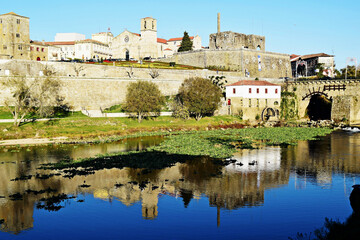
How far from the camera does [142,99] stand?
64500 mm

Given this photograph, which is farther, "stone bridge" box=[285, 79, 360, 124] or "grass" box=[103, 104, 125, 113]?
"stone bridge" box=[285, 79, 360, 124]

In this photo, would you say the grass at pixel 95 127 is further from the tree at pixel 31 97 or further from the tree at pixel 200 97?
the tree at pixel 31 97

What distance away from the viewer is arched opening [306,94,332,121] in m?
86.6

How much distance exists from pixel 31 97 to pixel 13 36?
41.3m

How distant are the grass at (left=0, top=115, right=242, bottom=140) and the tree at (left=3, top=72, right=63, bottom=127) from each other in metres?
2.36

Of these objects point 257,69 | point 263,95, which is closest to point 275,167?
point 263,95

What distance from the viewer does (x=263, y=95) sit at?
79688 mm

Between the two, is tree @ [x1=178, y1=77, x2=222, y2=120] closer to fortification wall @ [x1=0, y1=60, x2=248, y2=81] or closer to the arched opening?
fortification wall @ [x1=0, y1=60, x2=248, y2=81]

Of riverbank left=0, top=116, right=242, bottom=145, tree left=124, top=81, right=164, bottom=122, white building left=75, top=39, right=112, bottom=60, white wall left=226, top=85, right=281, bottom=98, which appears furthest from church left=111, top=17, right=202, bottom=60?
riverbank left=0, top=116, right=242, bottom=145

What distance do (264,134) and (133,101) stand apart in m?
23.6

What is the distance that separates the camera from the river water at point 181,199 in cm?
2019

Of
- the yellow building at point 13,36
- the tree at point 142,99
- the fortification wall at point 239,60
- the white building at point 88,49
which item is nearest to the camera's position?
the tree at point 142,99

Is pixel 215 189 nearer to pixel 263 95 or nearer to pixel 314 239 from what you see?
pixel 314 239

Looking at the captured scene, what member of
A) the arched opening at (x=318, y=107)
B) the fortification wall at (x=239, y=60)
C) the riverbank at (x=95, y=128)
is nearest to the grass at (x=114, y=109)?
the riverbank at (x=95, y=128)
